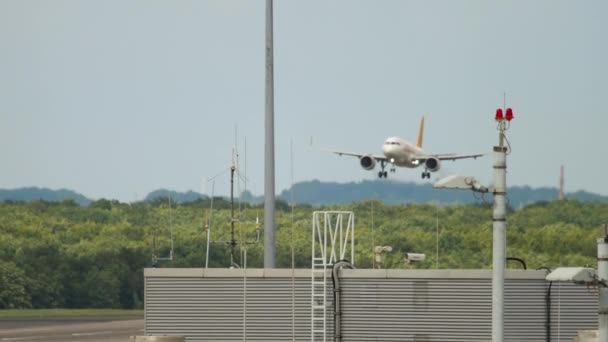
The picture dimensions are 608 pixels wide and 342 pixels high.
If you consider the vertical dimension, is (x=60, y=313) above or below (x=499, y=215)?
below

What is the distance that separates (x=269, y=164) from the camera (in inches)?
2035

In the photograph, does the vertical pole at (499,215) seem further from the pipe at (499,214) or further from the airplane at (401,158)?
Result: the airplane at (401,158)

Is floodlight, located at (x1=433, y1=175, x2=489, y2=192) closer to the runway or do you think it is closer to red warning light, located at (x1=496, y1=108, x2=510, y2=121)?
red warning light, located at (x1=496, y1=108, x2=510, y2=121)

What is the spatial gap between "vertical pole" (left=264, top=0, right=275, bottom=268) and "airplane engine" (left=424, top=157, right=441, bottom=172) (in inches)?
2416

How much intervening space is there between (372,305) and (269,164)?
25.7ft

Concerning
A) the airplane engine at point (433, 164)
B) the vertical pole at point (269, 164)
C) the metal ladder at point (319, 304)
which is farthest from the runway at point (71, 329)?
the metal ladder at point (319, 304)

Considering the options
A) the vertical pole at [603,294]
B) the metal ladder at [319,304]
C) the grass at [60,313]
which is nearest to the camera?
the vertical pole at [603,294]

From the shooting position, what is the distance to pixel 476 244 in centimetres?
10281

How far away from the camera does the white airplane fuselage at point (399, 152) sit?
115 metres

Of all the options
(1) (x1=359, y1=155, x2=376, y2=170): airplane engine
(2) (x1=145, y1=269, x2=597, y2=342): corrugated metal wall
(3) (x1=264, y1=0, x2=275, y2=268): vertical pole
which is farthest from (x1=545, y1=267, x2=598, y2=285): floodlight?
(1) (x1=359, y1=155, x2=376, y2=170): airplane engine

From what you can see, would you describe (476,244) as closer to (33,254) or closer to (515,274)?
(33,254)

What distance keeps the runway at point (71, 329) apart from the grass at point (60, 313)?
5.34 metres

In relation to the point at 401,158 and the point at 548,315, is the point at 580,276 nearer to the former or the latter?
the point at 548,315

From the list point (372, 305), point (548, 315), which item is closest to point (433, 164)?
point (548, 315)
